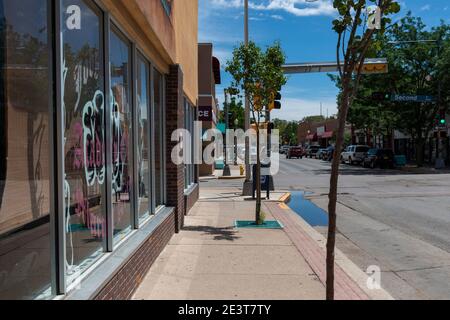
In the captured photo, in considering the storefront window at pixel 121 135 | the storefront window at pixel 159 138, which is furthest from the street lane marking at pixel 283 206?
the storefront window at pixel 121 135

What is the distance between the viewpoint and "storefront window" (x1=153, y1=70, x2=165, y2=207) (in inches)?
354

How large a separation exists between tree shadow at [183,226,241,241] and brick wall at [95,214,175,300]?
4.35ft

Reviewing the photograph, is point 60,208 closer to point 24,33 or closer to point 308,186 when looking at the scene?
point 24,33

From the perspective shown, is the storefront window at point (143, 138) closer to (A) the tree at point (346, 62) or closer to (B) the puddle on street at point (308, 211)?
(A) the tree at point (346, 62)

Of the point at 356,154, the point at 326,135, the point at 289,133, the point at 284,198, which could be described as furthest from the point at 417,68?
the point at 289,133

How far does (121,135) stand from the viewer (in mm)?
6102

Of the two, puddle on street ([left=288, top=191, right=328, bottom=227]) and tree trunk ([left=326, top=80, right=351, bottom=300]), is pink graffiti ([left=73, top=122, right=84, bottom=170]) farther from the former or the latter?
puddle on street ([left=288, top=191, right=328, bottom=227])

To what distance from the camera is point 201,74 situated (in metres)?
31.0

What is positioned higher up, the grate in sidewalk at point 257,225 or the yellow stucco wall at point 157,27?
the yellow stucco wall at point 157,27

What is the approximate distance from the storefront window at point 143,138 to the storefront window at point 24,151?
3608 mm

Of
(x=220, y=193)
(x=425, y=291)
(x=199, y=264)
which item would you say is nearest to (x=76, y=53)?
(x=199, y=264)

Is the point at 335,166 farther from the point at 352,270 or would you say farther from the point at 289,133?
the point at 289,133

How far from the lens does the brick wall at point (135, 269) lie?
4691 mm

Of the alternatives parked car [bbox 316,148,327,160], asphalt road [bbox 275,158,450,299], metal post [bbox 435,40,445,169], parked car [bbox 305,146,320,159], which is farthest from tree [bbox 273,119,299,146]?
asphalt road [bbox 275,158,450,299]
